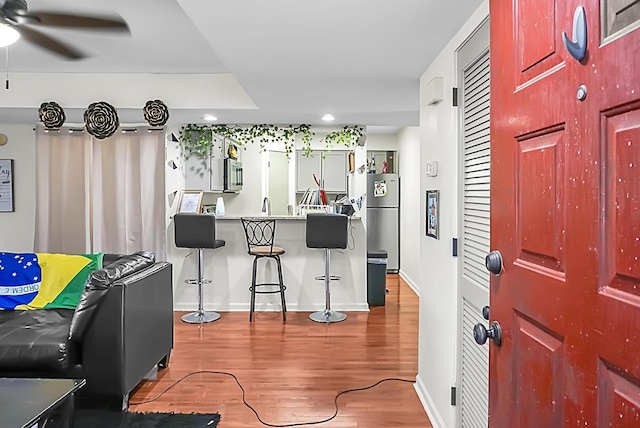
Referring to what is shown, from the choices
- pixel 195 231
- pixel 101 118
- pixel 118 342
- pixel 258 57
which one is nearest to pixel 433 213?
pixel 258 57

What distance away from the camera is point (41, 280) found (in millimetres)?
3443

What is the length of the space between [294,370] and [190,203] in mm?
2562

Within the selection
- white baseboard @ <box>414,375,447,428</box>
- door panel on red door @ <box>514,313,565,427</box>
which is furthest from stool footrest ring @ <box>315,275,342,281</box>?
door panel on red door @ <box>514,313,565,427</box>

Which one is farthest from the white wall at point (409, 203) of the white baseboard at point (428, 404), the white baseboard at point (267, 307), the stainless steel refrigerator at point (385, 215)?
the white baseboard at point (428, 404)

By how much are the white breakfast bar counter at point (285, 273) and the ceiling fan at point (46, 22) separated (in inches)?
96.2

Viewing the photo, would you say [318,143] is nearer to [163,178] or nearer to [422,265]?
[163,178]

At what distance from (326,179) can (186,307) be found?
103 inches

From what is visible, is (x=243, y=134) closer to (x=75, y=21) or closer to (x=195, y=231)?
(x=195, y=231)

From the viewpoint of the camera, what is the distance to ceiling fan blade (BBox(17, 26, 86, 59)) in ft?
10.1

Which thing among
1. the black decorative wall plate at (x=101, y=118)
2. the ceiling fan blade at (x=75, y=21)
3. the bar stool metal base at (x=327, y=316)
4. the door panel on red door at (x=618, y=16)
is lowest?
the bar stool metal base at (x=327, y=316)

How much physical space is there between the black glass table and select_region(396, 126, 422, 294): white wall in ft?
16.2

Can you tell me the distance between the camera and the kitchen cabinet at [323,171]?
21.7 ft

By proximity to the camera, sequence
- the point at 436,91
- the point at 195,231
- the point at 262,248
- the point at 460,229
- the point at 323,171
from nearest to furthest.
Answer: the point at 460,229 → the point at 436,91 → the point at 195,231 → the point at 262,248 → the point at 323,171

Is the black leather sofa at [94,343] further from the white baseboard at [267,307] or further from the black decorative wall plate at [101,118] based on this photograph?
the white baseboard at [267,307]
